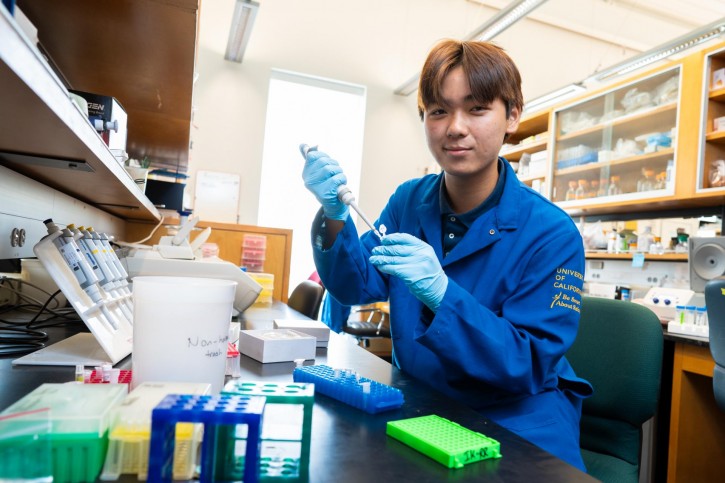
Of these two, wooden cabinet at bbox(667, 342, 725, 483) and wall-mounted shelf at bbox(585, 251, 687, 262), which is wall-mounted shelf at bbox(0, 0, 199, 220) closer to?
wooden cabinet at bbox(667, 342, 725, 483)

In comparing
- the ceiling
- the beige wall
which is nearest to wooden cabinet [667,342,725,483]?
the beige wall

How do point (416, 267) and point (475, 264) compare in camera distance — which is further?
point (475, 264)

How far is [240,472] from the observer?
0.40 metres

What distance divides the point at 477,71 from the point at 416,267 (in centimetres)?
50

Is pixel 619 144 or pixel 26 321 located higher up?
pixel 619 144

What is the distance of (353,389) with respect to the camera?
62 cm

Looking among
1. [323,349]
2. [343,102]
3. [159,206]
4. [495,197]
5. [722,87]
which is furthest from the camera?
[343,102]

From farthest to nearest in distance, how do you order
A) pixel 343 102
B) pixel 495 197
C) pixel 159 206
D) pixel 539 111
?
1. pixel 343 102
2. pixel 539 111
3. pixel 159 206
4. pixel 495 197

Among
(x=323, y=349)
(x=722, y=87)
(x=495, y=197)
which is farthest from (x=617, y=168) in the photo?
(x=323, y=349)

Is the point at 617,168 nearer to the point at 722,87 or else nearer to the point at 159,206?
the point at 722,87

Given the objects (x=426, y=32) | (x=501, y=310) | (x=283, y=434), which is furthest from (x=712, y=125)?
(x=283, y=434)

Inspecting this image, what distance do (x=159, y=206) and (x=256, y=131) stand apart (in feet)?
8.77

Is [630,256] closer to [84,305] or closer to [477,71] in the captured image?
[477,71]

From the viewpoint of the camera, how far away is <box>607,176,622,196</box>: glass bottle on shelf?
402cm
